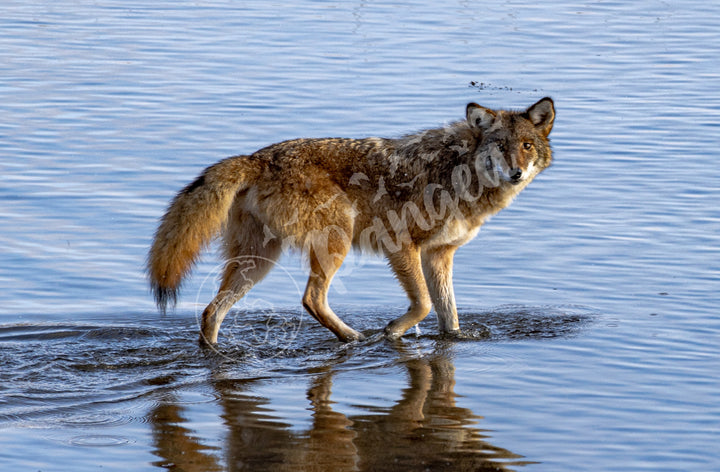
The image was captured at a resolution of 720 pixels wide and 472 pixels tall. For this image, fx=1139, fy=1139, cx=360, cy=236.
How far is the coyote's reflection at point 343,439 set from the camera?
5.90m

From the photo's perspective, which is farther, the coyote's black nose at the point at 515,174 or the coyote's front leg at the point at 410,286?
the coyote's front leg at the point at 410,286

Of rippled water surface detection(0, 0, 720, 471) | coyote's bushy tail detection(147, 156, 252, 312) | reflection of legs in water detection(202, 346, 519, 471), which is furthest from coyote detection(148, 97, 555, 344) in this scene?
reflection of legs in water detection(202, 346, 519, 471)

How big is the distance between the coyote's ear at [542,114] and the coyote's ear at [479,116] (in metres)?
0.29

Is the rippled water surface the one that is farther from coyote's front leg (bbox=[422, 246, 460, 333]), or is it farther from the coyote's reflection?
coyote's front leg (bbox=[422, 246, 460, 333])

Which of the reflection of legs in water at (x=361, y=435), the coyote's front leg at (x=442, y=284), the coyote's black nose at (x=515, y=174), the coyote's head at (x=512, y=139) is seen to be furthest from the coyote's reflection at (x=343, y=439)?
the coyote's head at (x=512, y=139)

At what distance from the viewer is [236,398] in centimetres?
697

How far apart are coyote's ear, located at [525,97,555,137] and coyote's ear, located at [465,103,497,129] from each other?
289mm

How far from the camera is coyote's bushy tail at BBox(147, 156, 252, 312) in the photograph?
7.82m

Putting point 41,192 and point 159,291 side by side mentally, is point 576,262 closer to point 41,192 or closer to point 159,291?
point 159,291

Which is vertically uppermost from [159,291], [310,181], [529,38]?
[529,38]

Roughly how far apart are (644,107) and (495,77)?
224cm

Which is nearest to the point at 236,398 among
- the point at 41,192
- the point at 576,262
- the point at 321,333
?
the point at 321,333

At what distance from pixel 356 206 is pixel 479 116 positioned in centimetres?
115

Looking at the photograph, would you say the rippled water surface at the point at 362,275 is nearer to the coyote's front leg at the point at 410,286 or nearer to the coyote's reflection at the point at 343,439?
the coyote's reflection at the point at 343,439
